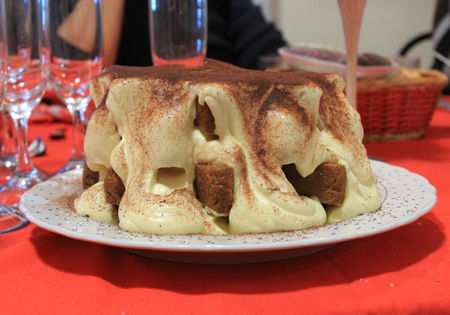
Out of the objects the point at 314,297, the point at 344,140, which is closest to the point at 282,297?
the point at 314,297

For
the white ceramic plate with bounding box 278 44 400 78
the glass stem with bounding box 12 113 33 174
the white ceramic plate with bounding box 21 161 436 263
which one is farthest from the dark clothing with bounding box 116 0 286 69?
the white ceramic plate with bounding box 21 161 436 263

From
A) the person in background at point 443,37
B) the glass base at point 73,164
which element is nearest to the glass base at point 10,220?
the glass base at point 73,164

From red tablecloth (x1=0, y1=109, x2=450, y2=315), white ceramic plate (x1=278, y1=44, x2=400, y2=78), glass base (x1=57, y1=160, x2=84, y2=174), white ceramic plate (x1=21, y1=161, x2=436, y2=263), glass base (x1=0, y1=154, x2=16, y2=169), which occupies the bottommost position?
glass base (x1=0, y1=154, x2=16, y2=169)

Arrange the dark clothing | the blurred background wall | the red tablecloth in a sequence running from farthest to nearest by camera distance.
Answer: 1. the blurred background wall
2. the dark clothing
3. the red tablecloth

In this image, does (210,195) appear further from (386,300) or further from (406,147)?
(406,147)

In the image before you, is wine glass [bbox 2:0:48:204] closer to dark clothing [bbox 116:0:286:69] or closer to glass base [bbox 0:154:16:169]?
glass base [bbox 0:154:16:169]

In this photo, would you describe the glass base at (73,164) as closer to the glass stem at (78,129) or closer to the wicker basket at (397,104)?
the glass stem at (78,129)
